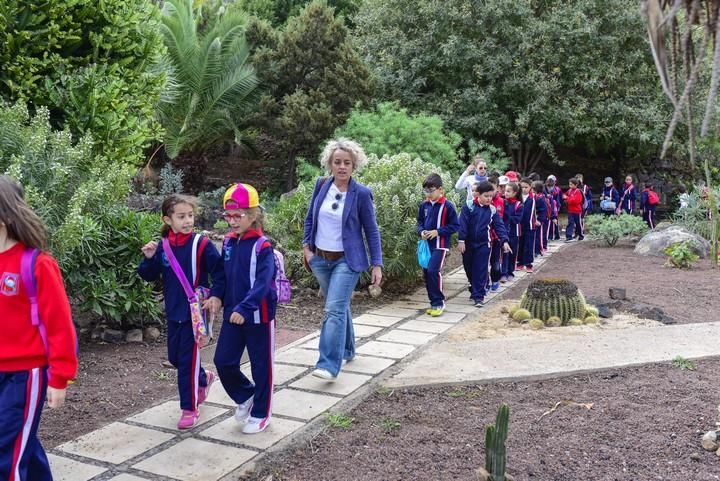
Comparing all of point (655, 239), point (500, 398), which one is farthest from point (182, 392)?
point (655, 239)

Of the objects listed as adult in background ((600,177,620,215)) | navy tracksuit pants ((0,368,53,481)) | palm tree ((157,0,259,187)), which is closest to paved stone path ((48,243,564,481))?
navy tracksuit pants ((0,368,53,481))

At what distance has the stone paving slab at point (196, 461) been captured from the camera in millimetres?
3732

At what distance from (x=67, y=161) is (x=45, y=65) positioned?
108 centimetres

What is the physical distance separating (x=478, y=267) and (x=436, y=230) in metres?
1.16

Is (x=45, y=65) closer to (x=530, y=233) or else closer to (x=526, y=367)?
(x=526, y=367)

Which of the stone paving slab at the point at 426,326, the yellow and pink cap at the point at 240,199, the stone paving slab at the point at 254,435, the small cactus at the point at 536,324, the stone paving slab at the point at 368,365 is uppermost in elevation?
the yellow and pink cap at the point at 240,199

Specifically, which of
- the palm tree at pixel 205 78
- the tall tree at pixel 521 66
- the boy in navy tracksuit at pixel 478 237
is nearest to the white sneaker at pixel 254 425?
the boy in navy tracksuit at pixel 478 237

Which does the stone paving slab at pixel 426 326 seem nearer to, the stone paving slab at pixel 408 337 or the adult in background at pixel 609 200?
the stone paving slab at pixel 408 337

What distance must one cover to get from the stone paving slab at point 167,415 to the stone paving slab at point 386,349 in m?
1.82

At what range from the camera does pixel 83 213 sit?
589 centimetres

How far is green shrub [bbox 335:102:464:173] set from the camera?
1412 cm

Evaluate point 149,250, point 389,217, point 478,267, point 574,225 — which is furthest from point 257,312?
point 574,225

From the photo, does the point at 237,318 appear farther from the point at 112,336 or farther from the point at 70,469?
the point at 112,336

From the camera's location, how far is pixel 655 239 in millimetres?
14156
